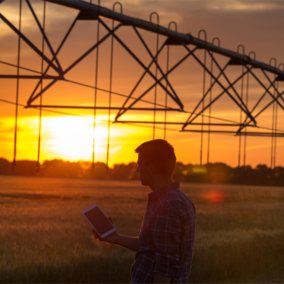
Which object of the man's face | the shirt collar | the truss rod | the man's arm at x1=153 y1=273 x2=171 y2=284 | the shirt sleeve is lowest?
the man's arm at x1=153 y1=273 x2=171 y2=284

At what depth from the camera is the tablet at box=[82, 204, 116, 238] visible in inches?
150

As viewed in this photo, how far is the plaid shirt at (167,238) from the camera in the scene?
325 centimetres

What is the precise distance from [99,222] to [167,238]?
2.70ft

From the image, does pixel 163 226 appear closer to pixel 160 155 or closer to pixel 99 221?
pixel 160 155

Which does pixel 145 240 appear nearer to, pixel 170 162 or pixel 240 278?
pixel 170 162

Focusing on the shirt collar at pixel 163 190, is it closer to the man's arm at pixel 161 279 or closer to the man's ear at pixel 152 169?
the man's ear at pixel 152 169

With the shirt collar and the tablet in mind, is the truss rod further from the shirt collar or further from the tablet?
the shirt collar

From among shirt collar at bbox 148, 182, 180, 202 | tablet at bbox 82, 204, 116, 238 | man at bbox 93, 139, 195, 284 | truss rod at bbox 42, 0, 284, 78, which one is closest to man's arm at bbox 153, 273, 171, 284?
man at bbox 93, 139, 195, 284

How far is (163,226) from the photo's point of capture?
3.27 meters

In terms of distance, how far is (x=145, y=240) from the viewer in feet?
11.3

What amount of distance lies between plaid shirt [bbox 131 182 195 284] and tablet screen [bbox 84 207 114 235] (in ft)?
1.56

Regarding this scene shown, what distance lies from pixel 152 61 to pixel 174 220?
23.6ft

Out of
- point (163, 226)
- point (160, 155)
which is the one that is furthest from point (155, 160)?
point (163, 226)

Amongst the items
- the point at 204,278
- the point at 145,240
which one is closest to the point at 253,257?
the point at 204,278
